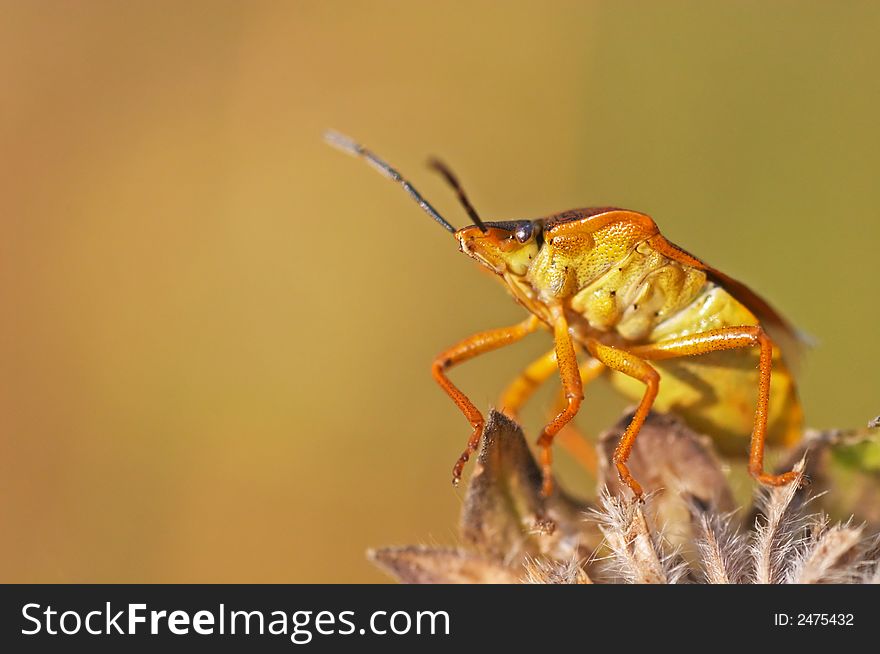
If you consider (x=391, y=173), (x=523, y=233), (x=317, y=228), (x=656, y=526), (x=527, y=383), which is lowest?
(x=656, y=526)

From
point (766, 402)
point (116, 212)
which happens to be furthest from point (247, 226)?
point (766, 402)

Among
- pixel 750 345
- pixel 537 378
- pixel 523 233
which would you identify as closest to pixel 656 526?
pixel 750 345

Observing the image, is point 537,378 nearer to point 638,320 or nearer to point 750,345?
point 638,320

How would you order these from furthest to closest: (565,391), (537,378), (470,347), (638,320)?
(537,378) < (470,347) < (638,320) < (565,391)

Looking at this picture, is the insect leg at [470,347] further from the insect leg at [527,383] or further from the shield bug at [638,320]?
the insect leg at [527,383]

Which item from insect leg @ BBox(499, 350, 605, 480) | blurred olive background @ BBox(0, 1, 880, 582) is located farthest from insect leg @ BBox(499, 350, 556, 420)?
blurred olive background @ BBox(0, 1, 880, 582)

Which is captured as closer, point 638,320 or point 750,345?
point 750,345

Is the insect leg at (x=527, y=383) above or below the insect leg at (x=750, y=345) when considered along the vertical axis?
above

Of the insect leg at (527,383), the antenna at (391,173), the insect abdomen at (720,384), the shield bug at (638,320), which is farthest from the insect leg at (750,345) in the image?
the antenna at (391,173)
